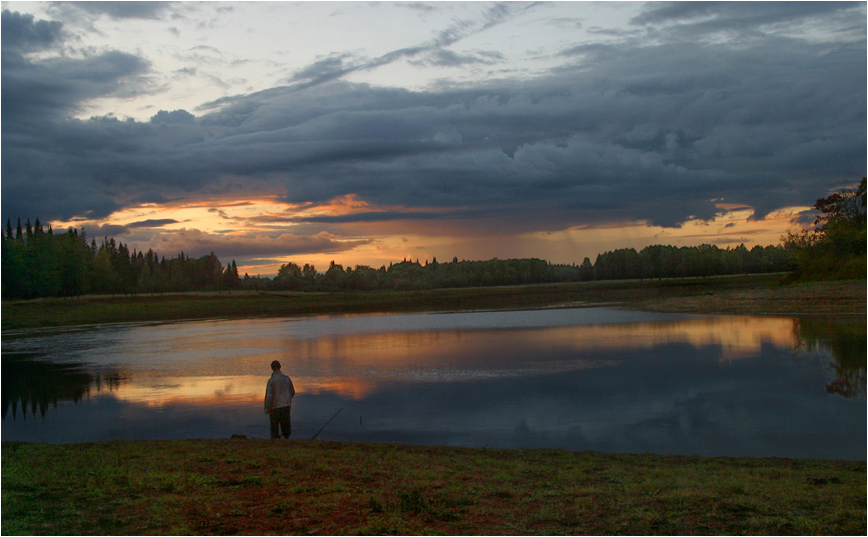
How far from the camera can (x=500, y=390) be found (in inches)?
874

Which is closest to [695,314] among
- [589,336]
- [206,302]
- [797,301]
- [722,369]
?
[797,301]

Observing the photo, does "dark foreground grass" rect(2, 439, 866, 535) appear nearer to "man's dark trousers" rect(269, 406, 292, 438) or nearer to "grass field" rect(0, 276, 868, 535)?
"grass field" rect(0, 276, 868, 535)

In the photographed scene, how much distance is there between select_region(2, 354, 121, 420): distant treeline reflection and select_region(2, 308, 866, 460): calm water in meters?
0.09

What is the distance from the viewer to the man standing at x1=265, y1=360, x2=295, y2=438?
54.1 feet

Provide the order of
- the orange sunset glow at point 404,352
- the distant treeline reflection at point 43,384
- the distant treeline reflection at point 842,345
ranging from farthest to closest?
the orange sunset glow at point 404,352, the distant treeline reflection at point 43,384, the distant treeline reflection at point 842,345

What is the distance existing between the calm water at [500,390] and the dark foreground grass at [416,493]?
286 centimetres

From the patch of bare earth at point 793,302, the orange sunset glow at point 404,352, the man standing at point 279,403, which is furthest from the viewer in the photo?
the patch of bare earth at point 793,302

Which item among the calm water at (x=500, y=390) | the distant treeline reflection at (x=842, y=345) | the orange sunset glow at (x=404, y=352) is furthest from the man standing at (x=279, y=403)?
the distant treeline reflection at (x=842, y=345)

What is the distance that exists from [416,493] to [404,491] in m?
0.64

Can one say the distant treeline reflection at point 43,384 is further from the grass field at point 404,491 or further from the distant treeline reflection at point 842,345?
the distant treeline reflection at point 842,345

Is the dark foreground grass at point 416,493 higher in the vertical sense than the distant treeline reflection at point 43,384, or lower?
higher

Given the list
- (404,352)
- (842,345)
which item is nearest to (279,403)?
(404,352)

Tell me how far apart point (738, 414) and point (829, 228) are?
8186cm

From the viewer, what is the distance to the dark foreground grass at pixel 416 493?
814 cm
